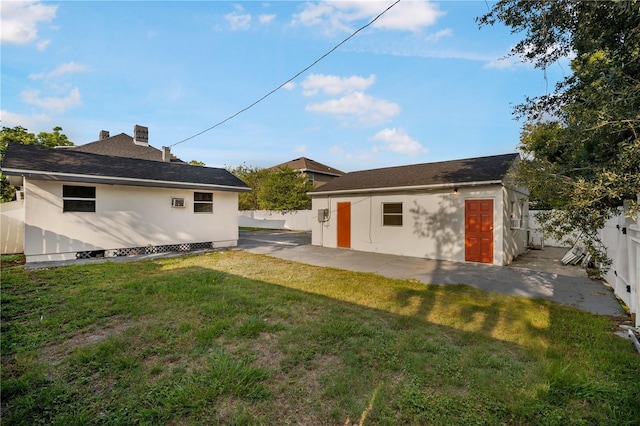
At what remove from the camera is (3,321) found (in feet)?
12.6

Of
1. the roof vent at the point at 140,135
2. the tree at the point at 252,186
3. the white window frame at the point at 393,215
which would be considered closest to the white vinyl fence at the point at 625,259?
the white window frame at the point at 393,215

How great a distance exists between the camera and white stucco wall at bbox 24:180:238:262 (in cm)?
791

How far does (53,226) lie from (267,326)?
839 centimetres

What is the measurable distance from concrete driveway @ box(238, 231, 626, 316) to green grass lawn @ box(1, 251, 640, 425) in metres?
0.85

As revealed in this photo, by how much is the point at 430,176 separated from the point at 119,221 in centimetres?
1085

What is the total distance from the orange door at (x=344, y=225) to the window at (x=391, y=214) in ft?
5.35

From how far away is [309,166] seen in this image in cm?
2953

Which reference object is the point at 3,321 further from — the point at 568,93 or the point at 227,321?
the point at 568,93

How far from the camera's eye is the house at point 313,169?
28.7m

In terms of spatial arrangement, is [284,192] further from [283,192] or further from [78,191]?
[78,191]

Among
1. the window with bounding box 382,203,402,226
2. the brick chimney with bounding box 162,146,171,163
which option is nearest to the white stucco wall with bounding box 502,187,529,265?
the window with bounding box 382,203,402,226

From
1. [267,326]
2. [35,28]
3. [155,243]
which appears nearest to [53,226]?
[155,243]

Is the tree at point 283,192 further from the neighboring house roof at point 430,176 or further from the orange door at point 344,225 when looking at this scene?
the orange door at point 344,225

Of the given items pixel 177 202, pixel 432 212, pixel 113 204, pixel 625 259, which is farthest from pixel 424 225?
pixel 113 204
